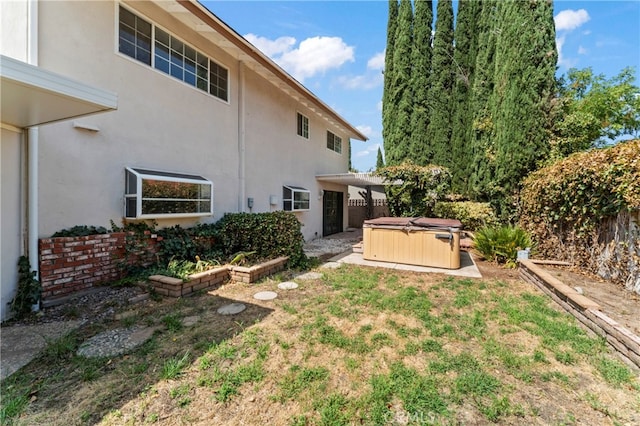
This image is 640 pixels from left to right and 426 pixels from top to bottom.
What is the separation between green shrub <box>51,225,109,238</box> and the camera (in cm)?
463

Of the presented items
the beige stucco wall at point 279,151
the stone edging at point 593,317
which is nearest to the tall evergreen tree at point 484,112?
the stone edging at point 593,317

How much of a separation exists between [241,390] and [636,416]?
3.44 m

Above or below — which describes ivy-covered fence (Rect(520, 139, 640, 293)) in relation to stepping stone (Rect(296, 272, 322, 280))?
above

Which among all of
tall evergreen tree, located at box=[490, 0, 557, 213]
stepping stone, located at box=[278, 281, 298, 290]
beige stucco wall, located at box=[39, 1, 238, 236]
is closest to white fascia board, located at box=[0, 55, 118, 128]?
beige stucco wall, located at box=[39, 1, 238, 236]

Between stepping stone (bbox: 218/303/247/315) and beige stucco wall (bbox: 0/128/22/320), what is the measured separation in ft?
9.74

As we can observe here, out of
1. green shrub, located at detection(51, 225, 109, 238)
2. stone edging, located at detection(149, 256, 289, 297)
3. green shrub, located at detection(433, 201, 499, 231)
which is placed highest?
green shrub, located at detection(433, 201, 499, 231)

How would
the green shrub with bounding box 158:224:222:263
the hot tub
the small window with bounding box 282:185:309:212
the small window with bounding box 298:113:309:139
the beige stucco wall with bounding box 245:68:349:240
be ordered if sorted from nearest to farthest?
the green shrub with bounding box 158:224:222:263, the hot tub, the beige stucco wall with bounding box 245:68:349:240, the small window with bounding box 282:185:309:212, the small window with bounding box 298:113:309:139

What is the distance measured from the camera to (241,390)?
2.62 meters

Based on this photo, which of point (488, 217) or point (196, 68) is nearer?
point (196, 68)

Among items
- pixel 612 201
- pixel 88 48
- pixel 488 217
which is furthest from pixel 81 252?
pixel 488 217

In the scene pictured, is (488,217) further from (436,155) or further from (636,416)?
(636,416)

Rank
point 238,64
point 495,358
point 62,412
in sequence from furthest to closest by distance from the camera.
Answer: point 238,64 → point 495,358 → point 62,412

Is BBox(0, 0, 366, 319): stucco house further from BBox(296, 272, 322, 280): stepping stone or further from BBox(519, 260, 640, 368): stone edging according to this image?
BBox(519, 260, 640, 368): stone edging

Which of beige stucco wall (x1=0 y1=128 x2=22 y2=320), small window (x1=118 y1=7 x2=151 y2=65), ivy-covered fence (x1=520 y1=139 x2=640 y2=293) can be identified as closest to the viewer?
beige stucco wall (x1=0 y1=128 x2=22 y2=320)
